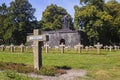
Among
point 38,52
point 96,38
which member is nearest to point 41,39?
point 38,52

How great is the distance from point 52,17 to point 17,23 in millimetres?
14084

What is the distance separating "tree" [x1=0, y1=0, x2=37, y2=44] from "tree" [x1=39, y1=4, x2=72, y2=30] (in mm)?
4832

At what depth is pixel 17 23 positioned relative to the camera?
90312mm

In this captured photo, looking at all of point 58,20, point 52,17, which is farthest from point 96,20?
point 52,17

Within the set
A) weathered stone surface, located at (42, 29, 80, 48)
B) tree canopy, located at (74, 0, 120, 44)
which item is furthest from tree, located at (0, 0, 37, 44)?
tree canopy, located at (74, 0, 120, 44)

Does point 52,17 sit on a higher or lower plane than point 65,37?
higher

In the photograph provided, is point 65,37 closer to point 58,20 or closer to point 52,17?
point 58,20

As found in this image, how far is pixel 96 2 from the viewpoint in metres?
75.5

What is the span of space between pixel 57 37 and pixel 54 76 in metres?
63.3

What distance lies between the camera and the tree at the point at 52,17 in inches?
3794

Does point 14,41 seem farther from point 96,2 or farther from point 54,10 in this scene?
point 96,2

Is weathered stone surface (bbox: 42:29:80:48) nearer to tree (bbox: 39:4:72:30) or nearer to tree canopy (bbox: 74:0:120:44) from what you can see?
tree canopy (bbox: 74:0:120:44)

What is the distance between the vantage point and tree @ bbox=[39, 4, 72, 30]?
9638 centimetres

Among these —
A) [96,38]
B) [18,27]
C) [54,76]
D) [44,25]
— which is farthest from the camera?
[44,25]
